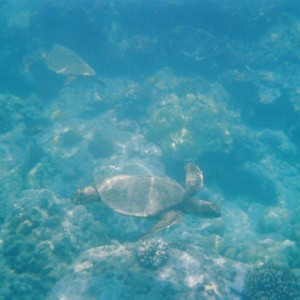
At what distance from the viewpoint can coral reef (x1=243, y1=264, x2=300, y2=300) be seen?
6.64 metres

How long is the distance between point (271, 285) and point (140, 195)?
4298 millimetres

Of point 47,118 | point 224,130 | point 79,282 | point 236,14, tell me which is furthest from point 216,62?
point 79,282

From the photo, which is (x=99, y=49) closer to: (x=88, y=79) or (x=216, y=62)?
(x=88, y=79)

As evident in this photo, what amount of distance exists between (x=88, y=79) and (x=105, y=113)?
316 centimetres

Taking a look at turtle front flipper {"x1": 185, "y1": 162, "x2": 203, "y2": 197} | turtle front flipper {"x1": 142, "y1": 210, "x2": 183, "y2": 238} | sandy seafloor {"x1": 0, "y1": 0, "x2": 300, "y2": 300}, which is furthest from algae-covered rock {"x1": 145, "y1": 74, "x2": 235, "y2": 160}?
turtle front flipper {"x1": 142, "y1": 210, "x2": 183, "y2": 238}

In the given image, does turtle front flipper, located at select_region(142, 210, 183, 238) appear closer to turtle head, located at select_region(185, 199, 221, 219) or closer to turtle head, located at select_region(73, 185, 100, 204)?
turtle head, located at select_region(185, 199, 221, 219)

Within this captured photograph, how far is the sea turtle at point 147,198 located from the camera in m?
7.60

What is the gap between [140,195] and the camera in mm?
7766

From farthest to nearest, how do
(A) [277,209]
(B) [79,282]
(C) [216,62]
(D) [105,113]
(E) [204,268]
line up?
(C) [216,62], (D) [105,113], (A) [277,209], (E) [204,268], (B) [79,282]

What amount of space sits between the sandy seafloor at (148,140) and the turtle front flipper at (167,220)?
61 cm

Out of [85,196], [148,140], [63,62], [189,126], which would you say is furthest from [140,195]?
[63,62]

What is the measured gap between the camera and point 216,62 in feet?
55.4

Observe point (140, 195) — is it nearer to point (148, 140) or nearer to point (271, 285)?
point (271, 285)

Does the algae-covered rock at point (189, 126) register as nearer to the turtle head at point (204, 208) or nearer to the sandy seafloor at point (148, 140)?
the sandy seafloor at point (148, 140)
